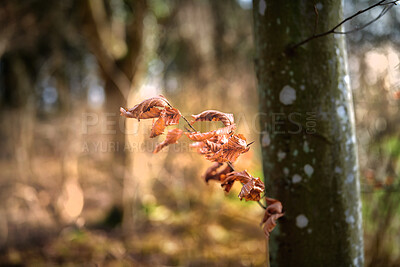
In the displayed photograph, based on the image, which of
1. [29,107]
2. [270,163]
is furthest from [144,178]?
[270,163]

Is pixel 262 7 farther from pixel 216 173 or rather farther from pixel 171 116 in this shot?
pixel 216 173

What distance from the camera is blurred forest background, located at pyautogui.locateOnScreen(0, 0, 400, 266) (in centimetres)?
275

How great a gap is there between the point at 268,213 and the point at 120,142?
381cm

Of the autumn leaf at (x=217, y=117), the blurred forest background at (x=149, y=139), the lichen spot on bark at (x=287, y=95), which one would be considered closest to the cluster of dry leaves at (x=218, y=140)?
the autumn leaf at (x=217, y=117)

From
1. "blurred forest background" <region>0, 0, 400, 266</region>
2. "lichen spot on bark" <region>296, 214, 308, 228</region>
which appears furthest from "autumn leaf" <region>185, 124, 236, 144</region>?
"blurred forest background" <region>0, 0, 400, 266</region>

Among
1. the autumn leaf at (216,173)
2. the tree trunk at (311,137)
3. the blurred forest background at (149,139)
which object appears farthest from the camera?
the blurred forest background at (149,139)

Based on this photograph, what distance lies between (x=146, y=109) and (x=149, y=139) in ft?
12.1

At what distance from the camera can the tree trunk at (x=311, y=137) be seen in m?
0.96

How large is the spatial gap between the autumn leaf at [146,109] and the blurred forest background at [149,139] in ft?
7.89

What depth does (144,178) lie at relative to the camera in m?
4.47

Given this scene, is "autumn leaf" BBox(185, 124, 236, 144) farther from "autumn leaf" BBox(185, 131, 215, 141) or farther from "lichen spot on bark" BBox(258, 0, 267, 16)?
"lichen spot on bark" BBox(258, 0, 267, 16)

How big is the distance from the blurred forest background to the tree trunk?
5.97 ft

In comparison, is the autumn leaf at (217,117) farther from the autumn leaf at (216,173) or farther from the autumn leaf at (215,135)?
the autumn leaf at (216,173)

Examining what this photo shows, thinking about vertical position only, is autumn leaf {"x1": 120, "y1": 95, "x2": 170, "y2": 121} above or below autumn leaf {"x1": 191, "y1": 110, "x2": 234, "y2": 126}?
above
